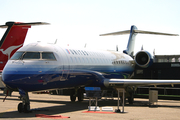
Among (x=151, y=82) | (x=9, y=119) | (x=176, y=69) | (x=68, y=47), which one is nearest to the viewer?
(x=9, y=119)

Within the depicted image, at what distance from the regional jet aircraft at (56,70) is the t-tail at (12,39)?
8.27 meters

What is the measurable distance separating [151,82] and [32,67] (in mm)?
8373

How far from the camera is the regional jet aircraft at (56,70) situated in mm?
13797

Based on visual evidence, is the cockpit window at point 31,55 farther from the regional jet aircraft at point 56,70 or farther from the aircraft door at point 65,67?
the aircraft door at point 65,67

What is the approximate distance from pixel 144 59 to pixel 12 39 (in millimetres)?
11788

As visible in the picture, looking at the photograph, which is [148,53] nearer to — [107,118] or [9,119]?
[107,118]

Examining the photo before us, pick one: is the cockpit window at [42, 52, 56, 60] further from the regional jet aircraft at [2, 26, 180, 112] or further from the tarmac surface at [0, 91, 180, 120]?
the tarmac surface at [0, 91, 180, 120]

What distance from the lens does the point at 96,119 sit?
12.6 m

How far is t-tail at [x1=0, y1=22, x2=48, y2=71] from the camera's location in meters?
25.4

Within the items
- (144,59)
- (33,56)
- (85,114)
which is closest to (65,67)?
(33,56)

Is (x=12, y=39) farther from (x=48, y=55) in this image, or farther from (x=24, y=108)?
(x=24, y=108)

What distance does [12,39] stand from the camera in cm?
2573

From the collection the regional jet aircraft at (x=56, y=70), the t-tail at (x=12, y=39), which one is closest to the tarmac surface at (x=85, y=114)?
the regional jet aircraft at (x=56, y=70)

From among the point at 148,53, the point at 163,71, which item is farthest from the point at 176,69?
the point at 148,53
